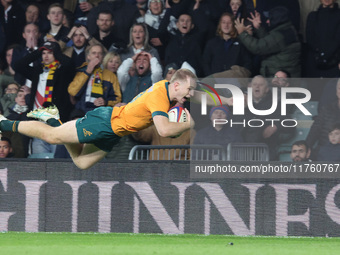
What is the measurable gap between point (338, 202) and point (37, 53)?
557 centimetres

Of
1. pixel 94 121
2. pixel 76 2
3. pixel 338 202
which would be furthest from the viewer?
pixel 76 2

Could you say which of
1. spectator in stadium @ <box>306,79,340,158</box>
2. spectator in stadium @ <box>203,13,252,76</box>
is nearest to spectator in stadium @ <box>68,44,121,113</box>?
spectator in stadium @ <box>203,13,252,76</box>

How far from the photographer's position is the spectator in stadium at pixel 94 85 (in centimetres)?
1105

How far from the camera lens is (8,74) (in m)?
11.9

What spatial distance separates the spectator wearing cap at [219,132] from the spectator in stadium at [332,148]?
122cm

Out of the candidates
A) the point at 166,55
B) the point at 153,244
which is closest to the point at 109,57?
the point at 166,55

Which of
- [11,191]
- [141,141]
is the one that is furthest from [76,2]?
[11,191]

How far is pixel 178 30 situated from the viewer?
11203 mm

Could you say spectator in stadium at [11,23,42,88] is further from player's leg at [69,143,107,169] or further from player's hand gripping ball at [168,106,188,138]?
player's hand gripping ball at [168,106,188,138]

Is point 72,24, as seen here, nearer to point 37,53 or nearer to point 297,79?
point 37,53

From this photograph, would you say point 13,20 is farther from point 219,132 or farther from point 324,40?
point 324,40

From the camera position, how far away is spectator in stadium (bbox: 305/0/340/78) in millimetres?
10766

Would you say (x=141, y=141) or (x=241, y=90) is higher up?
(x=241, y=90)

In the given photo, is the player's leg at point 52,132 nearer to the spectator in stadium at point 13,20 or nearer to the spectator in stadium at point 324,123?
the spectator in stadium at point 324,123
